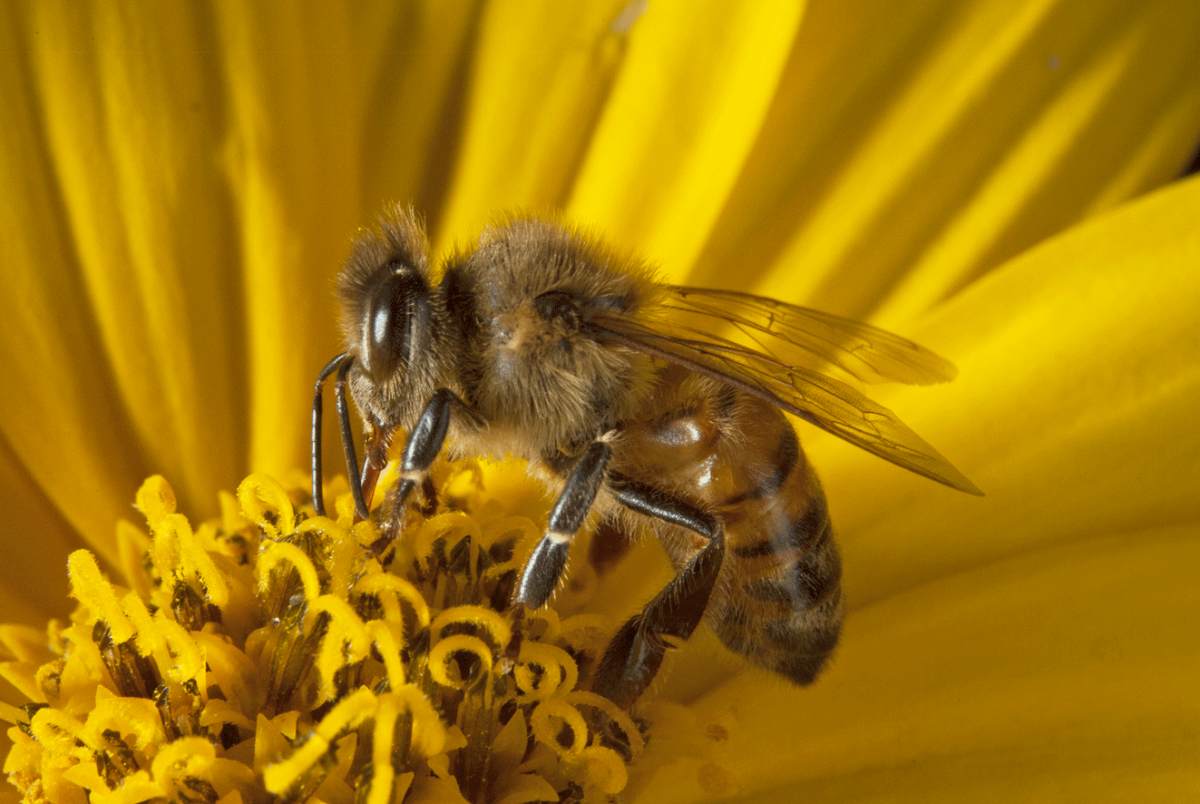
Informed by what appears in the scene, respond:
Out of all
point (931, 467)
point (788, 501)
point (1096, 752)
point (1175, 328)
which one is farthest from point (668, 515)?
point (1175, 328)

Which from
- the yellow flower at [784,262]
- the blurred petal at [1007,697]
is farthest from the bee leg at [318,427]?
the blurred petal at [1007,697]

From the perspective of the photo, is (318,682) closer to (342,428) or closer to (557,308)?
(342,428)

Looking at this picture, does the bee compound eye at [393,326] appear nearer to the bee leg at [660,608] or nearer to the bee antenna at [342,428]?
the bee antenna at [342,428]

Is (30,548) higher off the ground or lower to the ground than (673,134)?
lower

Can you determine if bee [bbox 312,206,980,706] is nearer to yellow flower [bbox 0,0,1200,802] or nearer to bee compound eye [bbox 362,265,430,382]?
bee compound eye [bbox 362,265,430,382]

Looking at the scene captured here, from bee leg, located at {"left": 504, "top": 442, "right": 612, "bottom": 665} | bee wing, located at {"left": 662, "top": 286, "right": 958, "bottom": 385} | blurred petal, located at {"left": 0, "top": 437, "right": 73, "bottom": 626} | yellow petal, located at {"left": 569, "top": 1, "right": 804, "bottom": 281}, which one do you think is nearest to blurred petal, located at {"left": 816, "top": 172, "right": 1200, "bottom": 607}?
bee wing, located at {"left": 662, "top": 286, "right": 958, "bottom": 385}

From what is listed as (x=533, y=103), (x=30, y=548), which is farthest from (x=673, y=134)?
(x=30, y=548)

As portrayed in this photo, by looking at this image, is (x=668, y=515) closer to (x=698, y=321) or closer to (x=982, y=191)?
(x=698, y=321)
